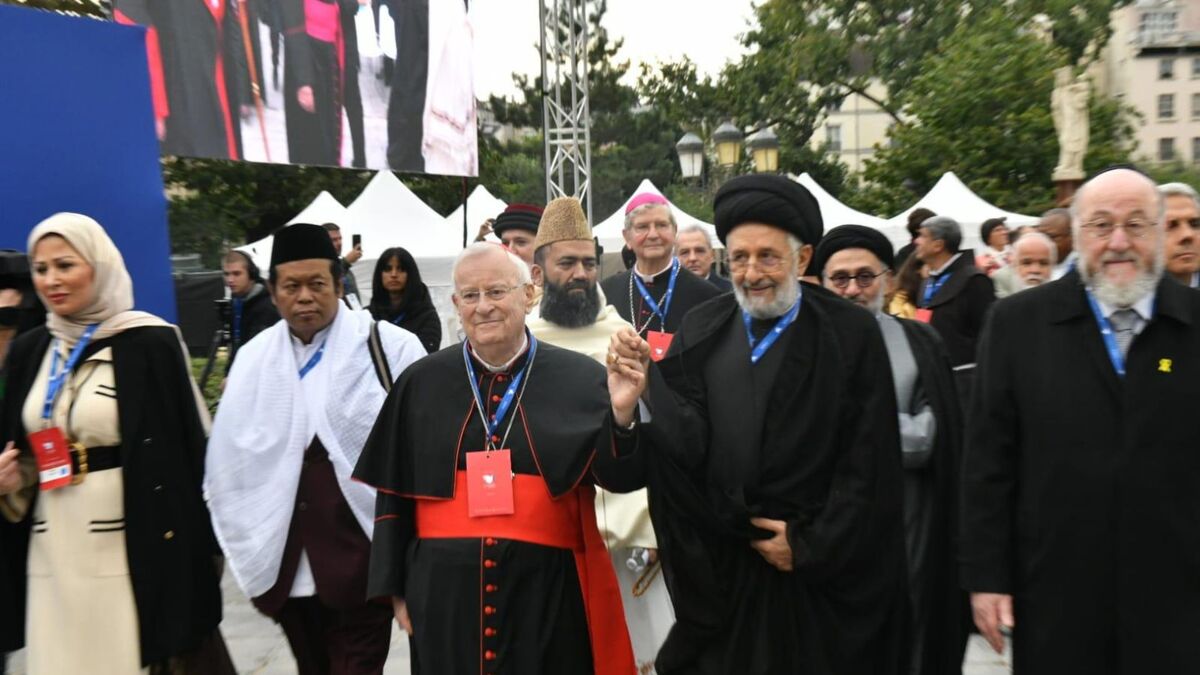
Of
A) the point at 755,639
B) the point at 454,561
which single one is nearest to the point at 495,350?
the point at 454,561

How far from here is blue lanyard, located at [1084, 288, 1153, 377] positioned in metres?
3.45

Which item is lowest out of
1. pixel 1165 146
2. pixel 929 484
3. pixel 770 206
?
pixel 929 484

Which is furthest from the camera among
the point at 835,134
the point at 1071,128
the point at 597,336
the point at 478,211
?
the point at 835,134

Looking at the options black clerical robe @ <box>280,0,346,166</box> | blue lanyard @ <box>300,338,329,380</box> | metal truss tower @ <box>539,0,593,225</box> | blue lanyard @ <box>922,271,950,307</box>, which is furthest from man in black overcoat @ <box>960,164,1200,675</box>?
metal truss tower @ <box>539,0,593,225</box>

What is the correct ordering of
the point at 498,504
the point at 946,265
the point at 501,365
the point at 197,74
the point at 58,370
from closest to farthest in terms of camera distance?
the point at 498,504, the point at 501,365, the point at 58,370, the point at 197,74, the point at 946,265

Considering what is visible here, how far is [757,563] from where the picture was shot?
3670mm

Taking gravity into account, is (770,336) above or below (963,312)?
above

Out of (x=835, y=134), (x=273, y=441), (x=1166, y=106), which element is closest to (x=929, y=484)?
(x=273, y=441)

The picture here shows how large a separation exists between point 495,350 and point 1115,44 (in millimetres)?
71839

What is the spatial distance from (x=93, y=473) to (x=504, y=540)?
5.00 ft

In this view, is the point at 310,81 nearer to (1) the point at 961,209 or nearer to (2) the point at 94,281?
(2) the point at 94,281

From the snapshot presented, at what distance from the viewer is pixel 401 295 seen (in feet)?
28.2

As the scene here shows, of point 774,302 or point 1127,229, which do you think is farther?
point 774,302

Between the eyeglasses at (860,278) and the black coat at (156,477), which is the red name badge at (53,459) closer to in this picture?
the black coat at (156,477)
